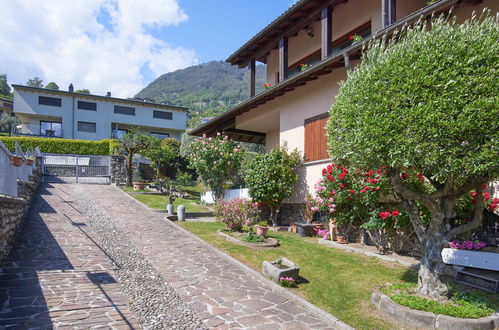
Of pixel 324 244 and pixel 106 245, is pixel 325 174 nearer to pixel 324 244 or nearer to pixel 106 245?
pixel 324 244

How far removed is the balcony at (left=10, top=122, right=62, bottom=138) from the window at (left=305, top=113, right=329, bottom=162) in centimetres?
3384

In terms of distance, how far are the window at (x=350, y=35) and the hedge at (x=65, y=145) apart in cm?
2146

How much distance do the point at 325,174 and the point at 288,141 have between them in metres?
3.36

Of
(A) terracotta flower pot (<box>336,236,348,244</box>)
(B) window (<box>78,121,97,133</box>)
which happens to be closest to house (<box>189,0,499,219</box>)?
(A) terracotta flower pot (<box>336,236,348,244</box>)

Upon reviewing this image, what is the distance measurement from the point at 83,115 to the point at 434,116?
3921 centimetres

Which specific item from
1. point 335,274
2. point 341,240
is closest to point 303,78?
point 341,240

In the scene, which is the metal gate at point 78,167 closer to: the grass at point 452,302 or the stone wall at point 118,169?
the stone wall at point 118,169

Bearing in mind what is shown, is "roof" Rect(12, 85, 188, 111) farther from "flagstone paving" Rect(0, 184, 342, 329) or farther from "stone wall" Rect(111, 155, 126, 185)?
"flagstone paving" Rect(0, 184, 342, 329)

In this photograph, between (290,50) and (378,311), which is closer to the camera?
(378,311)

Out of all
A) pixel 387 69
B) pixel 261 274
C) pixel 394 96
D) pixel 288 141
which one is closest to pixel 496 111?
pixel 394 96

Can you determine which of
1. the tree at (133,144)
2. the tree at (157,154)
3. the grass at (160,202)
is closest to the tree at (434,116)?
the grass at (160,202)

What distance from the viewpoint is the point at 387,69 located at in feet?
15.6

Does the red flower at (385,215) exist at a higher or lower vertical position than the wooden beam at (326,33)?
lower

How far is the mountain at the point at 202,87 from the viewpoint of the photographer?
11288cm
